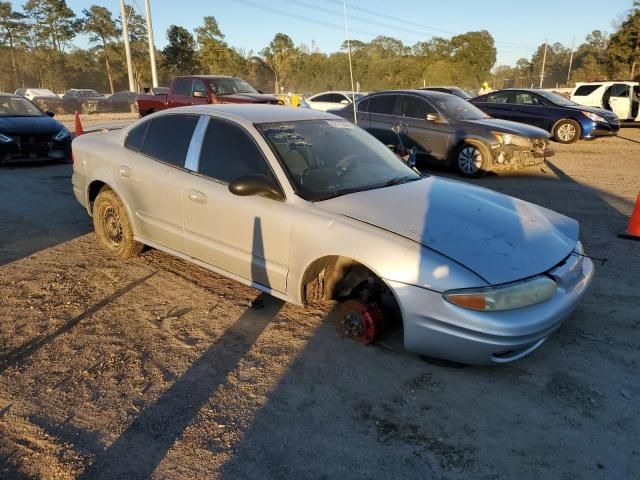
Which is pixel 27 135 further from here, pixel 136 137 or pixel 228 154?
pixel 228 154

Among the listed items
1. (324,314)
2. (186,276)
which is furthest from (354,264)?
(186,276)

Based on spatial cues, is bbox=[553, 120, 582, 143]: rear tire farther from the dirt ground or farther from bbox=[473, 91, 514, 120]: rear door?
the dirt ground

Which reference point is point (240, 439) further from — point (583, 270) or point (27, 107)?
point (27, 107)

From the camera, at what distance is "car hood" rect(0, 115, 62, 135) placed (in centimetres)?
997

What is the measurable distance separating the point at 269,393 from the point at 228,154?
194 centimetres

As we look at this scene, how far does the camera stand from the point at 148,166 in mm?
4480

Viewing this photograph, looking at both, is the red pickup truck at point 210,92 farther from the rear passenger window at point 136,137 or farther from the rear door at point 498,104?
the rear passenger window at point 136,137

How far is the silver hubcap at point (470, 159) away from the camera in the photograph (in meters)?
9.16

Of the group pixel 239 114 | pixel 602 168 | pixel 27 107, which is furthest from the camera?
pixel 27 107

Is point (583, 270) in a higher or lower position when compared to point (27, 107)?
lower

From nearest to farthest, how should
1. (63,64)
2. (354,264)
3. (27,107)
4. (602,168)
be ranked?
(354,264) → (602,168) → (27,107) → (63,64)

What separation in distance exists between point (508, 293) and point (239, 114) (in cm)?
255

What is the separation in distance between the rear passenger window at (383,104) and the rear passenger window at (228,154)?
662 centimetres

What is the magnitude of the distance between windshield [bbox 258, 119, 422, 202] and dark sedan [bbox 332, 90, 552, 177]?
522 cm
